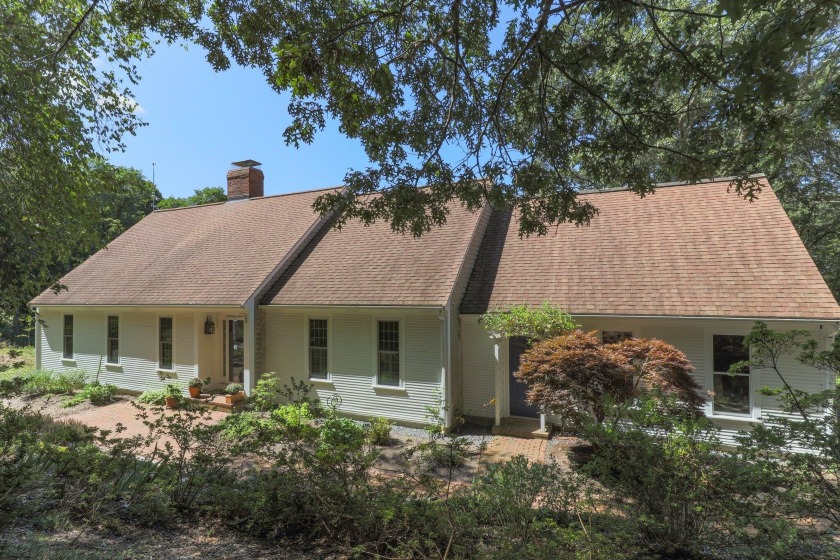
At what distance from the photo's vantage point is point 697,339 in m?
9.42

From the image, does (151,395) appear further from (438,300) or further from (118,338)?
(438,300)

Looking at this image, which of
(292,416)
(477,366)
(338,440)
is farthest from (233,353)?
(338,440)

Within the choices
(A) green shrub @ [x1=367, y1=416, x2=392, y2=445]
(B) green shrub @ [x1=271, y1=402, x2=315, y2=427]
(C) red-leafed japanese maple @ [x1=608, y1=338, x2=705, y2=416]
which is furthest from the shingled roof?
(C) red-leafed japanese maple @ [x1=608, y1=338, x2=705, y2=416]

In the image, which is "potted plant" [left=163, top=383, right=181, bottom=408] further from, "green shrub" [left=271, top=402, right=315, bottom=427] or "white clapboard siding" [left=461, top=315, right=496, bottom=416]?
"white clapboard siding" [left=461, top=315, right=496, bottom=416]

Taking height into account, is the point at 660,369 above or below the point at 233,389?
above

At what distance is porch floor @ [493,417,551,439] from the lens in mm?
9711

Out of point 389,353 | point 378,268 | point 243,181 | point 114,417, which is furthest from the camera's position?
point 243,181

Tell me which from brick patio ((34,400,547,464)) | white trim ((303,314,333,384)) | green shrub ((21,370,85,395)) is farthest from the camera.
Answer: green shrub ((21,370,85,395))

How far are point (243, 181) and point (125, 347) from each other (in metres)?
8.59

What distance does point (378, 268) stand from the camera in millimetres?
12195

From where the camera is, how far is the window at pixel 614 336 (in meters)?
10.0

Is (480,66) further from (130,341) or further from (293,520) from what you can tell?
(130,341)

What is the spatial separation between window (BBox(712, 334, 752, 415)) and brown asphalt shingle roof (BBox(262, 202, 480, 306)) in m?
6.12

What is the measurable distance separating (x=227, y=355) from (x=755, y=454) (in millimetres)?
14133
